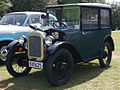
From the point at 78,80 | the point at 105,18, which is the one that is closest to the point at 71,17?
the point at 105,18

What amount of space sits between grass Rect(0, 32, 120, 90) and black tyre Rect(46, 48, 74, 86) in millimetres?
175

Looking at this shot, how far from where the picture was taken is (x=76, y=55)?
5359 millimetres

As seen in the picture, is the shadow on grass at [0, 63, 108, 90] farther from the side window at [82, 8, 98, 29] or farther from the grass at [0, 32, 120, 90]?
the side window at [82, 8, 98, 29]

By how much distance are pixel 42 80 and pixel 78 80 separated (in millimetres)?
964

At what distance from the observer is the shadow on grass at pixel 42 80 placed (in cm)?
482

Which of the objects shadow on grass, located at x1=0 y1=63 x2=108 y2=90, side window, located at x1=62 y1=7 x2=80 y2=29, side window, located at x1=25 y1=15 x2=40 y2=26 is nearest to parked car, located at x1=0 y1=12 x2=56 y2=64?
side window, located at x1=25 y1=15 x2=40 y2=26

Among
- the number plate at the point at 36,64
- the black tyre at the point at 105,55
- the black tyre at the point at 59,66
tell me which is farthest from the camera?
the black tyre at the point at 105,55

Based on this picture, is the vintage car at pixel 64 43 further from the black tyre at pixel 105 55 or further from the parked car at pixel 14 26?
the parked car at pixel 14 26

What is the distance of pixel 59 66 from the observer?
4809 millimetres

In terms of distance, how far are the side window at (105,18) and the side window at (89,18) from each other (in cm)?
35

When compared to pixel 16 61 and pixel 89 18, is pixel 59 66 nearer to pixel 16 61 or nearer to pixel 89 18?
pixel 16 61

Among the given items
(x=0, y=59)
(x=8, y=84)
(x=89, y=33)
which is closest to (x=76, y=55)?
(x=89, y=33)

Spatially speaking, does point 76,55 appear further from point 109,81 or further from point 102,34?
point 102,34

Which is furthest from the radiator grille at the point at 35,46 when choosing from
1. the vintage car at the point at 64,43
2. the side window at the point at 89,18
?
the side window at the point at 89,18
